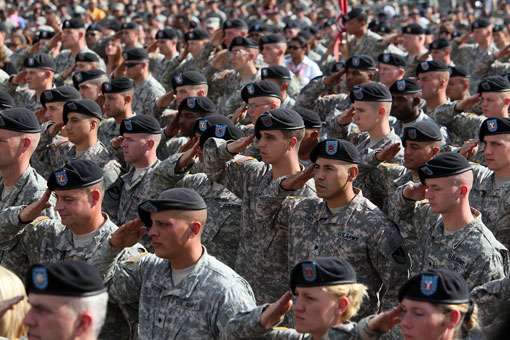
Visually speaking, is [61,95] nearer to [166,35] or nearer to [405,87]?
[405,87]

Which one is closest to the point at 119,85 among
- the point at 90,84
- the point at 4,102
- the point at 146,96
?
the point at 90,84

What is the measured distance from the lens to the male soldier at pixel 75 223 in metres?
5.75

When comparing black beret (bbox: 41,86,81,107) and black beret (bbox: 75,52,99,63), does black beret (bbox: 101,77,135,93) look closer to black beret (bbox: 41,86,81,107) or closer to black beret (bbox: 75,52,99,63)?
black beret (bbox: 41,86,81,107)

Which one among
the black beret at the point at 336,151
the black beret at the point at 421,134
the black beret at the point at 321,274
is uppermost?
the black beret at the point at 321,274

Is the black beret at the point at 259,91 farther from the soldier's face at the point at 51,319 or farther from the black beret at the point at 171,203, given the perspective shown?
the soldier's face at the point at 51,319

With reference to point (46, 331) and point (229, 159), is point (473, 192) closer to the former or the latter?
point (229, 159)

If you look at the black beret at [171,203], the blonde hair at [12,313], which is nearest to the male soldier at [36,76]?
the black beret at [171,203]

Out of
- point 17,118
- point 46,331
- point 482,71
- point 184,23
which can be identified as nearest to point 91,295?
point 46,331

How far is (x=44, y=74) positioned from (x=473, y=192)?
6.62m

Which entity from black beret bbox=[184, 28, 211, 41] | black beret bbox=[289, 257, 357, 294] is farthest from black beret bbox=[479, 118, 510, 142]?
black beret bbox=[184, 28, 211, 41]

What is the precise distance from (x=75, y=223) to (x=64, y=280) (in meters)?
1.83

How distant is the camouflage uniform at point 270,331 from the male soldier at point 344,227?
4.22 ft

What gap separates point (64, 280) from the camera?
4.11 m

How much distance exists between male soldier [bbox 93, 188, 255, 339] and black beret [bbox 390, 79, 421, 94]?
4631mm
